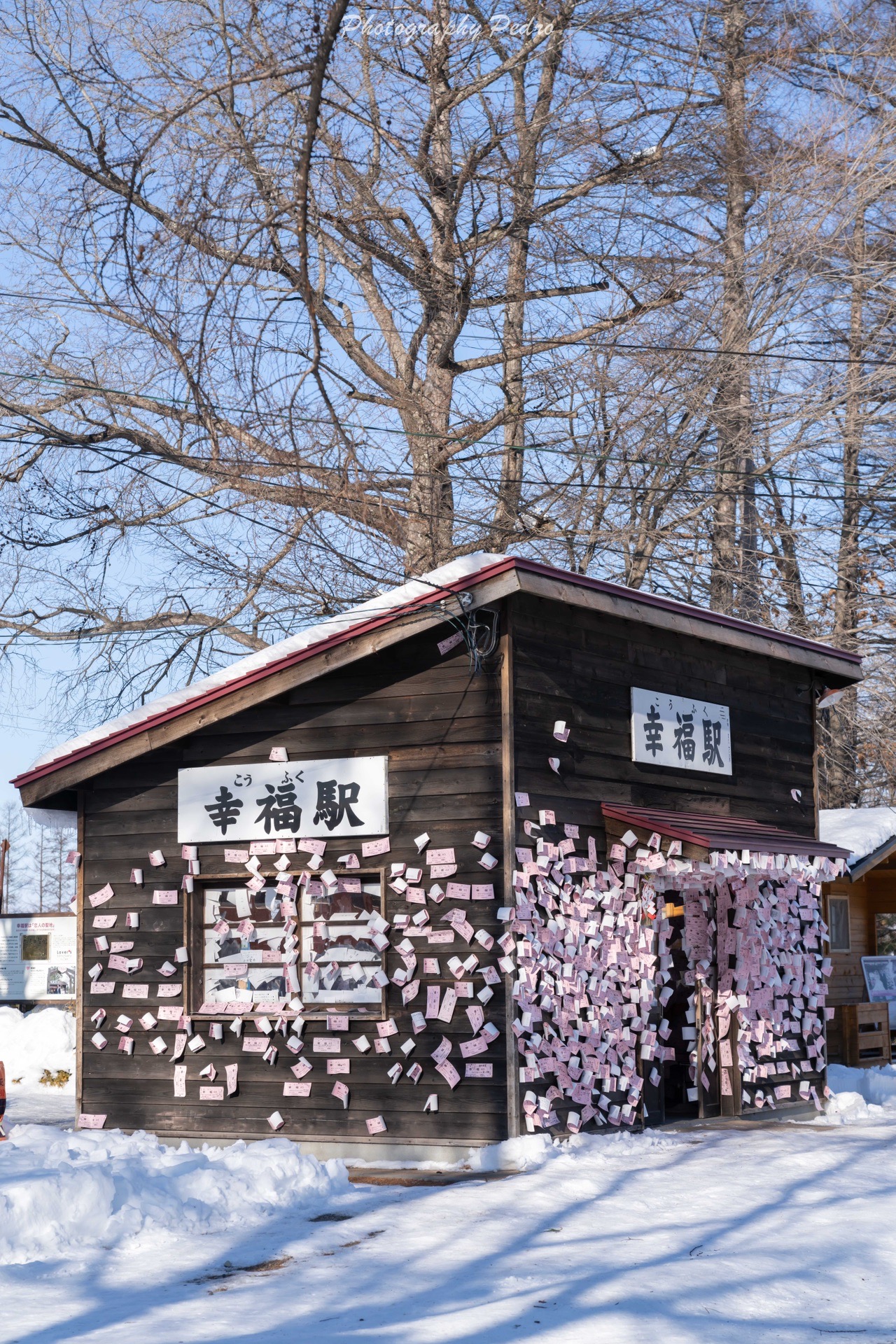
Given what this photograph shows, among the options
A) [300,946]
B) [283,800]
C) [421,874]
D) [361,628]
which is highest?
[361,628]

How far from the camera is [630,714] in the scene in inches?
491

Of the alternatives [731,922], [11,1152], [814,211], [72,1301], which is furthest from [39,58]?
[814,211]

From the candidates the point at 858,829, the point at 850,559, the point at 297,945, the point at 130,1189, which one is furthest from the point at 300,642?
the point at 850,559

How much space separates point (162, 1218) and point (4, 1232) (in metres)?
0.89

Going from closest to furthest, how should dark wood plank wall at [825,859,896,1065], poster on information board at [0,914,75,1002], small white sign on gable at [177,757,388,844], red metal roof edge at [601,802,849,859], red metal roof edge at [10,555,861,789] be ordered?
1. red metal roof edge at [10,555,861,789]
2. small white sign on gable at [177,757,388,844]
3. red metal roof edge at [601,802,849,859]
4. dark wood plank wall at [825,859,896,1065]
5. poster on information board at [0,914,75,1002]

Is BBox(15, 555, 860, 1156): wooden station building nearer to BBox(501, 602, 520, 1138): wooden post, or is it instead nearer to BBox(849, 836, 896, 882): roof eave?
BBox(501, 602, 520, 1138): wooden post

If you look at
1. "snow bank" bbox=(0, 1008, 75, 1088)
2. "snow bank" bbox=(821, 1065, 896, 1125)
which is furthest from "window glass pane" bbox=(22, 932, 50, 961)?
"snow bank" bbox=(821, 1065, 896, 1125)

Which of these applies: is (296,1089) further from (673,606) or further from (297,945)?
(673,606)

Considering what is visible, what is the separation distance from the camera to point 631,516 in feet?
68.5

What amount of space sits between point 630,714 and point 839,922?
10.2m

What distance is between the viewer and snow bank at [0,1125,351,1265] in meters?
7.55

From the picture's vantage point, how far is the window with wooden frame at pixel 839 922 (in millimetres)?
20953

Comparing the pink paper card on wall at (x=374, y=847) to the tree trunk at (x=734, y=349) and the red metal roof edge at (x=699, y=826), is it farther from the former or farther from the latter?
the tree trunk at (x=734, y=349)

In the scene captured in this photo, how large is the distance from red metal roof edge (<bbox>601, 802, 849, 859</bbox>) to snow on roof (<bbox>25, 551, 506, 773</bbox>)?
2.41 meters
